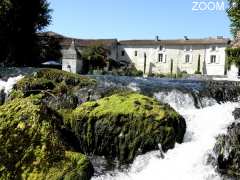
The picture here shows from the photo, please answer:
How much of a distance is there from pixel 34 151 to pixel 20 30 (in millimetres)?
32836

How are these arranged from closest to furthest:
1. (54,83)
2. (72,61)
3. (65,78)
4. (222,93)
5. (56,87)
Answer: (56,87), (54,83), (65,78), (222,93), (72,61)

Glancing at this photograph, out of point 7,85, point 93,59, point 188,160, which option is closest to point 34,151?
point 188,160

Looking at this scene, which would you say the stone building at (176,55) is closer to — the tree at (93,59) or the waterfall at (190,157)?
the tree at (93,59)

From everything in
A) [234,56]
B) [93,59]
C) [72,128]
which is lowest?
[72,128]

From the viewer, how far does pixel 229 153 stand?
10406mm

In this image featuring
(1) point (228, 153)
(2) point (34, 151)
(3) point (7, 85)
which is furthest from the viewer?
(3) point (7, 85)

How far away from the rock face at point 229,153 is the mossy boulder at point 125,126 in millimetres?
889

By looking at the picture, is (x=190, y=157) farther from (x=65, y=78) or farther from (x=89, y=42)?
(x=89, y=42)

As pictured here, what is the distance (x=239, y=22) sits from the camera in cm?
2344

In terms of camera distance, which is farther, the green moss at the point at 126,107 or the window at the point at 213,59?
the window at the point at 213,59

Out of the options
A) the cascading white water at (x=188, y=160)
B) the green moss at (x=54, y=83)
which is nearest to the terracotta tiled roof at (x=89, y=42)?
the green moss at (x=54, y=83)

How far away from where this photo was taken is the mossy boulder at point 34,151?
4.64m

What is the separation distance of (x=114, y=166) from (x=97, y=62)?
68404 millimetres

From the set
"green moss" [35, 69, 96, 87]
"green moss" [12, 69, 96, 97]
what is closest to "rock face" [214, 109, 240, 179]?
"green moss" [12, 69, 96, 97]
